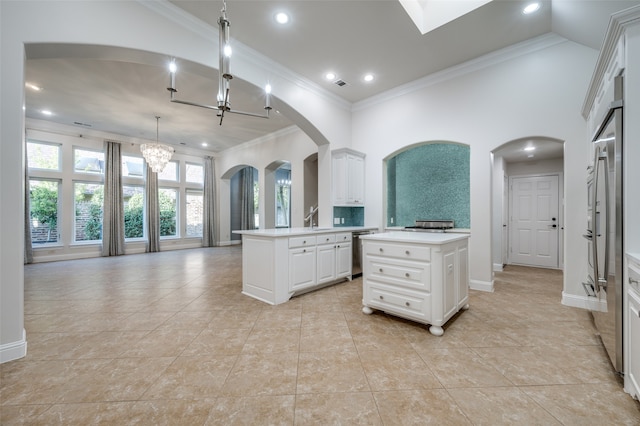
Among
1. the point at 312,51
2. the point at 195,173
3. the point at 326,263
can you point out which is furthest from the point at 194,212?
the point at 312,51

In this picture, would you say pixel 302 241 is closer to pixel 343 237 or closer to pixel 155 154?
pixel 343 237

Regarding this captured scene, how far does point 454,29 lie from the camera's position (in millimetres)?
3197

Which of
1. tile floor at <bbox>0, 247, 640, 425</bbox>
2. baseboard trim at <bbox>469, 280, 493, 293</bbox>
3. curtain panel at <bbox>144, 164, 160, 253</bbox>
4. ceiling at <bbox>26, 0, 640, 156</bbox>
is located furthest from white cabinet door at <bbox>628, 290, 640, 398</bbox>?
curtain panel at <bbox>144, 164, 160, 253</bbox>

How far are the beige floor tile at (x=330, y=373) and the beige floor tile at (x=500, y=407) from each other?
1.90ft

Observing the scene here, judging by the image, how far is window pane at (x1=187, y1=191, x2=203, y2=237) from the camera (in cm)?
872

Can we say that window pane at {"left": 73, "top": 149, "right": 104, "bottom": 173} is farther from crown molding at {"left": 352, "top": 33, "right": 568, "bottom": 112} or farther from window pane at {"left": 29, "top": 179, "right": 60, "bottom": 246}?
crown molding at {"left": 352, "top": 33, "right": 568, "bottom": 112}

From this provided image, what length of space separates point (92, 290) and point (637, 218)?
5.86 m

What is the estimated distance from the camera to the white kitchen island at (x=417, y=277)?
230 cm

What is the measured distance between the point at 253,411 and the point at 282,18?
3.71 meters

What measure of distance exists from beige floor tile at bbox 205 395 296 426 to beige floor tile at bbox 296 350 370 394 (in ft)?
0.47

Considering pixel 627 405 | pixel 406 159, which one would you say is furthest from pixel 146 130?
pixel 627 405

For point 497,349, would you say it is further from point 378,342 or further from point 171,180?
point 171,180

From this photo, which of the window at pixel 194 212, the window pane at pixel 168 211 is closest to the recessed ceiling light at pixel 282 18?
the window pane at pixel 168 211

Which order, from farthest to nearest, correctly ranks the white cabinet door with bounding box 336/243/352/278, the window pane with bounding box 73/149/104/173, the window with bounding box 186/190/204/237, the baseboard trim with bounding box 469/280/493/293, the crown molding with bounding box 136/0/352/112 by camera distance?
the window with bounding box 186/190/204/237 < the window pane with bounding box 73/149/104/173 < the white cabinet door with bounding box 336/243/352/278 < the baseboard trim with bounding box 469/280/493/293 < the crown molding with bounding box 136/0/352/112
